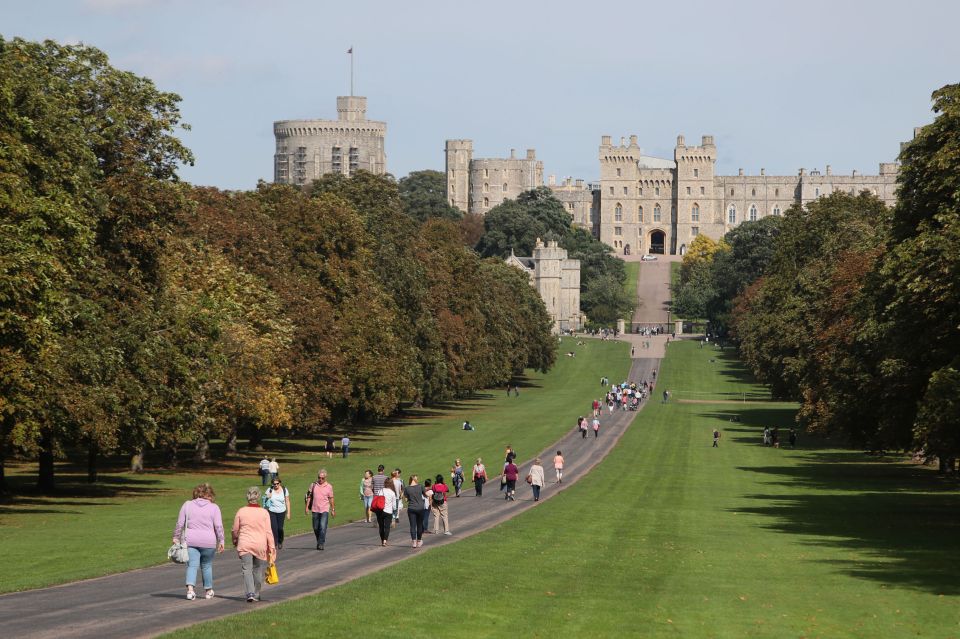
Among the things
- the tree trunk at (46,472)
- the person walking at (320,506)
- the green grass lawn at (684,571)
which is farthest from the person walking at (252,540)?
the tree trunk at (46,472)

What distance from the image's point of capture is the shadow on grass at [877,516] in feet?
90.0

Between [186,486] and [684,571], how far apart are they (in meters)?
24.5

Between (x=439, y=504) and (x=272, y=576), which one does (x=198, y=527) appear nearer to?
(x=272, y=576)

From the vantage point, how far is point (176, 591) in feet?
73.2

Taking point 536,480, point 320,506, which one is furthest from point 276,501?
point 536,480

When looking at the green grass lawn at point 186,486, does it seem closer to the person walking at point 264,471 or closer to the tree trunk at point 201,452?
the person walking at point 264,471

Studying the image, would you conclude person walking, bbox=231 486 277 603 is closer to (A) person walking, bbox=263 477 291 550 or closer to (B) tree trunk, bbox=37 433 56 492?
(A) person walking, bbox=263 477 291 550

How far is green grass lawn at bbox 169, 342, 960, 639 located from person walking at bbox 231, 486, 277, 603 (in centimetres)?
83

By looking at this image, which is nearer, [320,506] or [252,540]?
[252,540]

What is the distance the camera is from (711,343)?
16475 cm

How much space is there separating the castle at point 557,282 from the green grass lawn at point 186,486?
78.2 metres

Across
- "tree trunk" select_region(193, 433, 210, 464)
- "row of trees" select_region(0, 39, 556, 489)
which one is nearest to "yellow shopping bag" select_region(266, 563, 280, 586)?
"row of trees" select_region(0, 39, 556, 489)

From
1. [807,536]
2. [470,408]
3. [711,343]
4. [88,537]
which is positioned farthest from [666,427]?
[711,343]

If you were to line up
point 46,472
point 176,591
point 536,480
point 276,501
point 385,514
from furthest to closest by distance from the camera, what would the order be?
point 46,472
point 536,480
point 385,514
point 276,501
point 176,591
